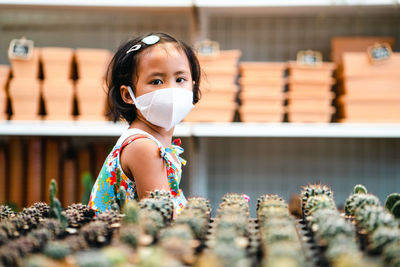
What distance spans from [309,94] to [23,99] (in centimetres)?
122

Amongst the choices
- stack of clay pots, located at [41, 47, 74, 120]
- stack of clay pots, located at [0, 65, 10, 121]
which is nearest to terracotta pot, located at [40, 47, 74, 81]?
stack of clay pots, located at [41, 47, 74, 120]

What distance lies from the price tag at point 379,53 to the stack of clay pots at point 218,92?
1.89 feet

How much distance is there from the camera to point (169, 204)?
784 millimetres

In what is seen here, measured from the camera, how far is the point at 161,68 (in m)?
1.12

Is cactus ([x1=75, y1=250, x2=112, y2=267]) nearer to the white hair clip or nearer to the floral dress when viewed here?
the floral dress

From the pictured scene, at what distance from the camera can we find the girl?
1.04 meters

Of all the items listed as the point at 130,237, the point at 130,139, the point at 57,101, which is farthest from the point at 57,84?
the point at 130,237

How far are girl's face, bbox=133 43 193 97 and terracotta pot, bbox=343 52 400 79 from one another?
40.6 inches

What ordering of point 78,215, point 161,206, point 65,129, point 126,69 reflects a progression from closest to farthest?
point 161,206 < point 78,215 < point 126,69 < point 65,129

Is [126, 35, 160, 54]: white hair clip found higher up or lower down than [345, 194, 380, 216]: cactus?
higher up

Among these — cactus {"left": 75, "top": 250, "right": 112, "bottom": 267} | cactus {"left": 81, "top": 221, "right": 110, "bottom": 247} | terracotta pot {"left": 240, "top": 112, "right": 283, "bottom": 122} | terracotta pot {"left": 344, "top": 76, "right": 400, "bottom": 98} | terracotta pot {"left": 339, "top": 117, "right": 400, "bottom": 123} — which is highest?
terracotta pot {"left": 344, "top": 76, "right": 400, "bottom": 98}

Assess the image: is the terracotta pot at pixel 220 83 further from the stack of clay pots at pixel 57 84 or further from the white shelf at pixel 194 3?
the stack of clay pots at pixel 57 84

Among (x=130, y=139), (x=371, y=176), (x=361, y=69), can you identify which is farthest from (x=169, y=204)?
(x=371, y=176)

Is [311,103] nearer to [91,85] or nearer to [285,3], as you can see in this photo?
[285,3]
